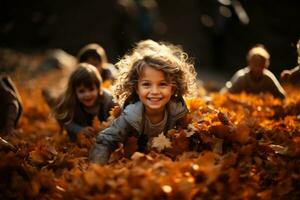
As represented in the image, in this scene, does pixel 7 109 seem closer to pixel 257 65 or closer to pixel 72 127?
pixel 72 127

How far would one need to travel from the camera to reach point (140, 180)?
3.29 m

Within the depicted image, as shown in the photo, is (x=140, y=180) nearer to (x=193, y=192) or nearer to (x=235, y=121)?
(x=193, y=192)

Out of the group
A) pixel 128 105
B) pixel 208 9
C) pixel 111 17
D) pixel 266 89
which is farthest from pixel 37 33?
pixel 128 105

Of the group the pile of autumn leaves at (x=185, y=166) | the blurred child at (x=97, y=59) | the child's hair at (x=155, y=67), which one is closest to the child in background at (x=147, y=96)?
the child's hair at (x=155, y=67)

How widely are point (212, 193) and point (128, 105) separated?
57.6 inches

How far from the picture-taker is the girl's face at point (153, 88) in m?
4.28

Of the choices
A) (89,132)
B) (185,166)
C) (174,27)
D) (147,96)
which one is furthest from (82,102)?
(174,27)

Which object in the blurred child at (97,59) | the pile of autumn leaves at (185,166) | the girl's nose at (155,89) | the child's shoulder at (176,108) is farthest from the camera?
the blurred child at (97,59)

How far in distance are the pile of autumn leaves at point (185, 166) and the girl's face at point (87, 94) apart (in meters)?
0.96

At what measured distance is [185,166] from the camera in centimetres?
346

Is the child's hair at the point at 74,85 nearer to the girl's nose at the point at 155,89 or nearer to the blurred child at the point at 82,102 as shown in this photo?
the blurred child at the point at 82,102

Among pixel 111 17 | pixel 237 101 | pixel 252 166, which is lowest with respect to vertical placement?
pixel 252 166

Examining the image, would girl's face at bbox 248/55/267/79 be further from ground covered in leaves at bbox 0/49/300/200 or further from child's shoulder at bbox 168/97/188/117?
child's shoulder at bbox 168/97/188/117

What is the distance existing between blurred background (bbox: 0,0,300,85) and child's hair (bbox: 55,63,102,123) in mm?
3556
